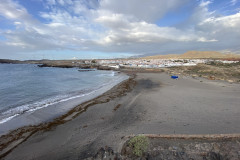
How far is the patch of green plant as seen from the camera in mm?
4454

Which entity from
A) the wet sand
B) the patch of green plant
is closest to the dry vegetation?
the wet sand

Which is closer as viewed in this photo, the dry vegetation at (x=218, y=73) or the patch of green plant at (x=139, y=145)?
the patch of green plant at (x=139, y=145)

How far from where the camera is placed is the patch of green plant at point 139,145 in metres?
4.45

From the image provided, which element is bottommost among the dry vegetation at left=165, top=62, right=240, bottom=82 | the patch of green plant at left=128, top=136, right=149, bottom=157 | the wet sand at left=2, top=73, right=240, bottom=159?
the wet sand at left=2, top=73, right=240, bottom=159

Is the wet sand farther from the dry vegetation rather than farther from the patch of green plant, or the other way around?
the dry vegetation

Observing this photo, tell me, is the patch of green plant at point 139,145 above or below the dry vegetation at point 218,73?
below

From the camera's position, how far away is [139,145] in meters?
4.61

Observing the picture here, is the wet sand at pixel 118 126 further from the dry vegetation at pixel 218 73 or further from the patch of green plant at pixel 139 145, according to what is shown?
the dry vegetation at pixel 218 73

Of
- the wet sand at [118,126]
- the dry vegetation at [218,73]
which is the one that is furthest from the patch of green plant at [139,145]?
the dry vegetation at [218,73]

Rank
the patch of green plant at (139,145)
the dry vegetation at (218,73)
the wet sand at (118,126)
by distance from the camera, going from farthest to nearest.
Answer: the dry vegetation at (218,73)
the wet sand at (118,126)
the patch of green plant at (139,145)

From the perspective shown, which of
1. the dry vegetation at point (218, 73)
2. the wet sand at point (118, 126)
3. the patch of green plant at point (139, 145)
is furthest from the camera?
the dry vegetation at point (218, 73)

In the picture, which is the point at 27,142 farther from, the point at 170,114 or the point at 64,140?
the point at 170,114

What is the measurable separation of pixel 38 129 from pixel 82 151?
12.0 feet

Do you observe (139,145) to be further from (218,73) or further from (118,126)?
(218,73)
